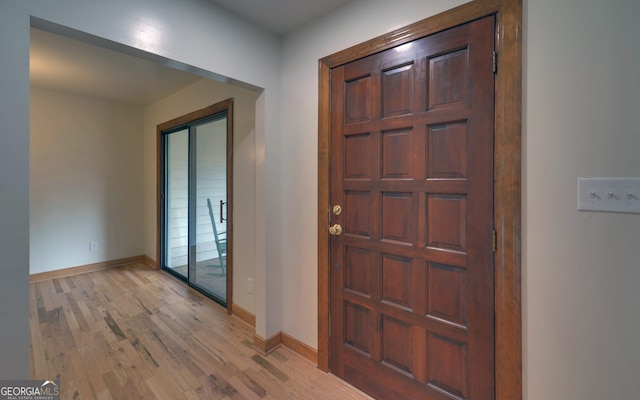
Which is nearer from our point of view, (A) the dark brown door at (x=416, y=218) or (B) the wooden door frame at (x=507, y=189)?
(B) the wooden door frame at (x=507, y=189)

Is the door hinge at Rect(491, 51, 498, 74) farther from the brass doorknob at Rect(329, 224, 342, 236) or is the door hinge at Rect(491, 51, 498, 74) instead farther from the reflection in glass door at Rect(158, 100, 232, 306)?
the reflection in glass door at Rect(158, 100, 232, 306)

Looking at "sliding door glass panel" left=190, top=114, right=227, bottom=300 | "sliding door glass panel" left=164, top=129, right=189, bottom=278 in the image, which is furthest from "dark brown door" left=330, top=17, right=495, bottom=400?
"sliding door glass panel" left=164, top=129, right=189, bottom=278

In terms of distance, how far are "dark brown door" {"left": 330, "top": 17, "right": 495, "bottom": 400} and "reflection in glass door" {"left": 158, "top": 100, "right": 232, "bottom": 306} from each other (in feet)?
4.87

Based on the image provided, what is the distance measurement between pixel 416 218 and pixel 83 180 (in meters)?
4.45

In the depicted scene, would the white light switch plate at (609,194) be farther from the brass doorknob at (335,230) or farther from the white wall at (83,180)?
the white wall at (83,180)

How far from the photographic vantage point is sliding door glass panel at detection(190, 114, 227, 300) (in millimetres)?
2992

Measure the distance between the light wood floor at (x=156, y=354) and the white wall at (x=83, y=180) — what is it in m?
0.87

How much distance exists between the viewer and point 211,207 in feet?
10.4

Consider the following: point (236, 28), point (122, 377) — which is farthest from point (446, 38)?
point (122, 377)

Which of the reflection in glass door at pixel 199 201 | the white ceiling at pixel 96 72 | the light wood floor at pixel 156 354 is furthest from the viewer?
the reflection in glass door at pixel 199 201

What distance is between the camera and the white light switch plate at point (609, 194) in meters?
0.97

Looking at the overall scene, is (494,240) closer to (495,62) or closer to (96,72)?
(495,62)

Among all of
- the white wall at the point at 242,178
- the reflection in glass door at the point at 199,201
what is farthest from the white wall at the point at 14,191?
the reflection in glass door at the point at 199,201

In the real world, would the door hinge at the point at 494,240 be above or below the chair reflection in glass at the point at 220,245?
above
